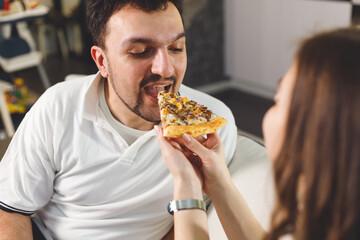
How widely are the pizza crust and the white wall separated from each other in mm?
2584

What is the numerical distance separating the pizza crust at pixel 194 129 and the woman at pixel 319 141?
1.41ft

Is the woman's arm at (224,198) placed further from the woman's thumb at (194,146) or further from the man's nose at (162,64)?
the man's nose at (162,64)

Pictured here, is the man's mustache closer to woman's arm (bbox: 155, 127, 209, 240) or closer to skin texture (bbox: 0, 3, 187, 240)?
skin texture (bbox: 0, 3, 187, 240)

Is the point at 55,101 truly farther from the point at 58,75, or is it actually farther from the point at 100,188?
the point at 58,75

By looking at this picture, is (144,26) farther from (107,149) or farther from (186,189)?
(186,189)

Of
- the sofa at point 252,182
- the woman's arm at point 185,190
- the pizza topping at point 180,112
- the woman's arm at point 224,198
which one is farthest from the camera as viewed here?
the sofa at point 252,182

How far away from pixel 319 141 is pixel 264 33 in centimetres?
375

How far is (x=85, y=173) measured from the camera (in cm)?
143

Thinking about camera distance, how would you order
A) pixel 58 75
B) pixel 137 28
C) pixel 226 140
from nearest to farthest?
pixel 137 28 < pixel 226 140 < pixel 58 75

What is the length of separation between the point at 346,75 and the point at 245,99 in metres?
3.80

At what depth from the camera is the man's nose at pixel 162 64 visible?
1.38 metres

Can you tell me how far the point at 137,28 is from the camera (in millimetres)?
1369

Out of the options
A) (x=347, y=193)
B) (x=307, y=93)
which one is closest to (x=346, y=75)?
(x=307, y=93)

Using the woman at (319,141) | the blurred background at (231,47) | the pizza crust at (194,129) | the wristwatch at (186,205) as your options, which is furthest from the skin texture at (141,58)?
the blurred background at (231,47)
